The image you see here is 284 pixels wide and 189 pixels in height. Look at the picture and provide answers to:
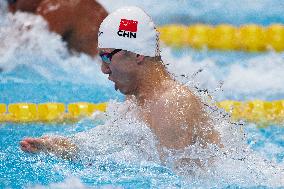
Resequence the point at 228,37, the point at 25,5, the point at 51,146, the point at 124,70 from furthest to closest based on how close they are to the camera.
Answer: the point at 228,37 → the point at 25,5 → the point at 51,146 → the point at 124,70

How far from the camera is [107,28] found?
293 cm

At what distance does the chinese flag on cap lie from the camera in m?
2.89

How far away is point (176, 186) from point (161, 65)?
1.71 ft

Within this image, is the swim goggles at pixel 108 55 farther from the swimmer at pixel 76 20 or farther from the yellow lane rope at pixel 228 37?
the yellow lane rope at pixel 228 37

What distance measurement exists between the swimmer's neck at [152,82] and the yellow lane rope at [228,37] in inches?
168

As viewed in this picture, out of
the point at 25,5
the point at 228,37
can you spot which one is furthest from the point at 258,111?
the point at 25,5

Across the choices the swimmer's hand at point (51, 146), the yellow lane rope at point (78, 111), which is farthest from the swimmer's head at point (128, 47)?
the yellow lane rope at point (78, 111)

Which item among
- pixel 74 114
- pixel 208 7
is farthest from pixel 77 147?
pixel 208 7

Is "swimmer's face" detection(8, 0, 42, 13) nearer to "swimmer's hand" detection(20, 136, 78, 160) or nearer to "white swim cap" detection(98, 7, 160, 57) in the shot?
"swimmer's hand" detection(20, 136, 78, 160)

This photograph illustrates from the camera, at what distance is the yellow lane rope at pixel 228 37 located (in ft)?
23.0

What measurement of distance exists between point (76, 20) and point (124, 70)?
3.70m

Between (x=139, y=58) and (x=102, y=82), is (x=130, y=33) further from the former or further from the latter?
(x=102, y=82)

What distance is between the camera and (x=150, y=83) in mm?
2836

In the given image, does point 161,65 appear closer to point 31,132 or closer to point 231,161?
point 231,161
